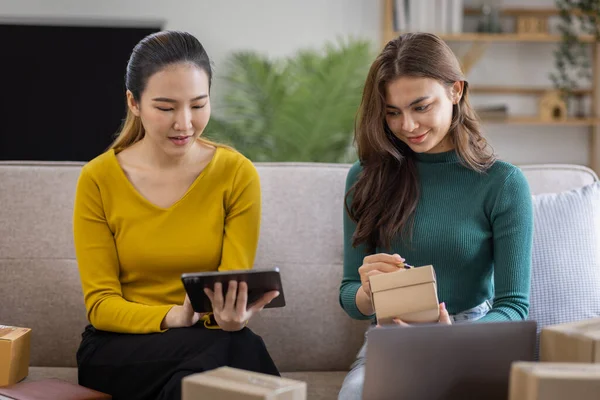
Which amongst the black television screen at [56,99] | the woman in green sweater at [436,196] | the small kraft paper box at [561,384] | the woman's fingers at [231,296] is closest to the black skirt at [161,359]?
the woman's fingers at [231,296]

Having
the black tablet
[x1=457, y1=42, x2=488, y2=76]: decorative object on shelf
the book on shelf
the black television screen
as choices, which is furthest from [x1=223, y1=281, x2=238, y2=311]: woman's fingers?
[x1=457, y1=42, x2=488, y2=76]: decorative object on shelf

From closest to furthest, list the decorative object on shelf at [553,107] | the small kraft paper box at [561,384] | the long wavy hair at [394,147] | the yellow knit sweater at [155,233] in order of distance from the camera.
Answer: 1. the small kraft paper box at [561,384]
2. the long wavy hair at [394,147]
3. the yellow knit sweater at [155,233]
4. the decorative object on shelf at [553,107]

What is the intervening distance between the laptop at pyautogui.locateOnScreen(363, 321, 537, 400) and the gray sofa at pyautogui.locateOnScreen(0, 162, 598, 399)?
2.49ft

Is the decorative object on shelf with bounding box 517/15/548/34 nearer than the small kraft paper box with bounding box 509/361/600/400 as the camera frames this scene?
No

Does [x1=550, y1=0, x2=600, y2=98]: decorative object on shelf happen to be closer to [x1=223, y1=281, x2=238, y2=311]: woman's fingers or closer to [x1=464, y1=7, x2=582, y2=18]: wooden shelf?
[x1=464, y1=7, x2=582, y2=18]: wooden shelf

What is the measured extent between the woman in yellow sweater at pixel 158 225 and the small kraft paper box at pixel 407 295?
0.34 meters

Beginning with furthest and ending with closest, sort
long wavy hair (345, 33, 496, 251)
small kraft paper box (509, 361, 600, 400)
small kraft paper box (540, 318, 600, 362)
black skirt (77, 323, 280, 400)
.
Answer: long wavy hair (345, 33, 496, 251)
black skirt (77, 323, 280, 400)
small kraft paper box (540, 318, 600, 362)
small kraft paper box (509, 361, 600, 400)

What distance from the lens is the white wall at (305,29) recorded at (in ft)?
15.3

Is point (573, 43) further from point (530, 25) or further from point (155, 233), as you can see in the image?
point (155, 233)

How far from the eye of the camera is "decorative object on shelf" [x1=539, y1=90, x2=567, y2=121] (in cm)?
488

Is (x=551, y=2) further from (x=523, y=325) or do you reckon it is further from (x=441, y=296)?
(x=523, y=325)

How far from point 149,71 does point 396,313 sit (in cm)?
78

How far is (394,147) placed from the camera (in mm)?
1826

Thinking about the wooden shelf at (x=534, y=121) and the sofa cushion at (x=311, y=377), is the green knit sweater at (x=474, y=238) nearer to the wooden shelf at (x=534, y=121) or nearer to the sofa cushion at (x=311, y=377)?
the sofa cushion at (x=311, y=377)
